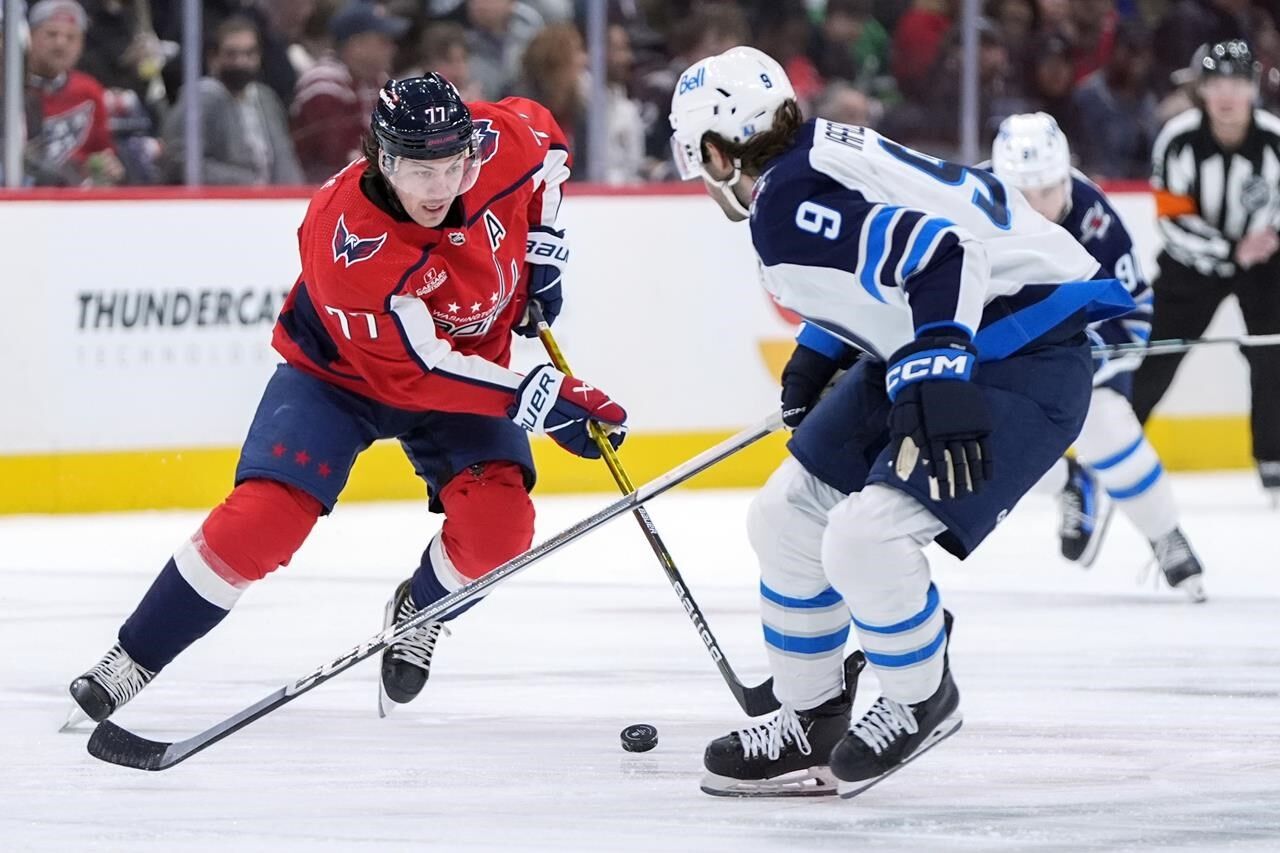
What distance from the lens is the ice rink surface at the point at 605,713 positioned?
2.72 metres

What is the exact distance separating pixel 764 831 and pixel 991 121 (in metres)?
4.31

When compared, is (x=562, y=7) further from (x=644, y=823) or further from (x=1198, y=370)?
(x=644, y=823)

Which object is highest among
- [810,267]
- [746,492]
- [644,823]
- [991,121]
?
[810,267]

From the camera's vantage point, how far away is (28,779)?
2.99 m

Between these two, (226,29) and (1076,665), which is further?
(226,29)

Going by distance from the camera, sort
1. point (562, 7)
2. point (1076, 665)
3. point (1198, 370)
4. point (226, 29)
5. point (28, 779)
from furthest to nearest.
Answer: point (1198, 370) → point (562, 7) → point (226, 29) → point (1076, 665) → point (28, 779)

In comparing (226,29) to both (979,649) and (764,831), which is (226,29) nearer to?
(979,649)

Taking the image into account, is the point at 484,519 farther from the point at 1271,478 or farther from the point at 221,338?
the point at 1271,478

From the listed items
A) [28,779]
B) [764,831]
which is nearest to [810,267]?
[764,831]

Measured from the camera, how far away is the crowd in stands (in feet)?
18.4

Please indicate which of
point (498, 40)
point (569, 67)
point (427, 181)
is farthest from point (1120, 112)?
point (427, 181)

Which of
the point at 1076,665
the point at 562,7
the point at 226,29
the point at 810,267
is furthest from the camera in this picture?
the point at 562,7

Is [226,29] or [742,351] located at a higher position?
[226,29]

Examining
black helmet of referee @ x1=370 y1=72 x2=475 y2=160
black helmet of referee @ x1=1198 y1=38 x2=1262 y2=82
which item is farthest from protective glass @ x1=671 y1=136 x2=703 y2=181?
black helmet of referee @ x1=1198 y1=38 x2=1262 y2=82
